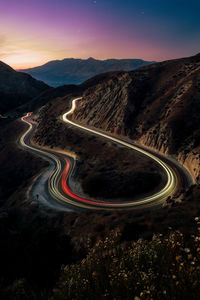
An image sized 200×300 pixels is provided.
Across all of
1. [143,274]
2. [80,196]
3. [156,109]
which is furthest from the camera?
[156,109]

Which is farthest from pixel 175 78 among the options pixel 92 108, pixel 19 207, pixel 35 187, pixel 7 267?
pixel 7 267

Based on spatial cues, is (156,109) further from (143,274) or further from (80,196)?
(143,274)

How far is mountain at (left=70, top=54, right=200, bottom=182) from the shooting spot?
7219 centimetres

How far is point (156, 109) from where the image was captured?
92.9m

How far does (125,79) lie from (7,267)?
11497cm

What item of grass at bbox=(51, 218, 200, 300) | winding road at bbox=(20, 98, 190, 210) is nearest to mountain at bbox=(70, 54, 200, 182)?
winding road at bbox=(20, 98, 190, 210)

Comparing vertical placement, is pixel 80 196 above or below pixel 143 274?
below

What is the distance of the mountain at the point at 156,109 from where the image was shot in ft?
237

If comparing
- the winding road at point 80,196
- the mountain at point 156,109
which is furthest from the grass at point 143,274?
the mountain at point 156,109

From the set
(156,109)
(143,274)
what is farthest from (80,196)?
(156,109)

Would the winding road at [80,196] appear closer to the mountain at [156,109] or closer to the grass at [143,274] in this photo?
the mountain at [156,109]

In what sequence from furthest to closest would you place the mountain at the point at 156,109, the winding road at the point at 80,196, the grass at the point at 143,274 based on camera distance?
the mountain at the point at 156,109 → the winding road at the point at 80,196 → the grass at the point at 143,274

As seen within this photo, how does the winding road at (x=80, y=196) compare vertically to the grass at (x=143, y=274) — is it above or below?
below

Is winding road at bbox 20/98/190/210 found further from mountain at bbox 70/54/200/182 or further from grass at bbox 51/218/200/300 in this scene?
grass at bbox 51/218/200/300
